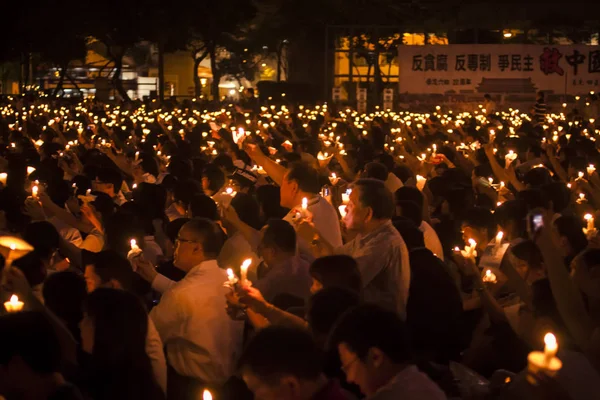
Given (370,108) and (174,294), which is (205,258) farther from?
(370,108)

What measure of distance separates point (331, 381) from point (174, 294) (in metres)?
1.78

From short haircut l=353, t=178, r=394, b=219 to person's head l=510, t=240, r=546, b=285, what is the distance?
978 mm

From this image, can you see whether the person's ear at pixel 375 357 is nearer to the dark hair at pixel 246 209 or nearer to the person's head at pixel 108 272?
the person's head at pixel 108 272

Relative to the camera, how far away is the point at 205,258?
633 centimetres

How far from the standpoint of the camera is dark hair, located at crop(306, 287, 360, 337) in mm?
5211

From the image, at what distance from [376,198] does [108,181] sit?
14.6 feet

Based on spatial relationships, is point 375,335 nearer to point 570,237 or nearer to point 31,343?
point 31,343

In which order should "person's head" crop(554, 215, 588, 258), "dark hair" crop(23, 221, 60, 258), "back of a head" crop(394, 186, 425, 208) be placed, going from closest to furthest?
1. "dark hair" crop(23, 221, 60, 258)
2. "person's head" crop(554, 215, 588, 258)
3. "back of a head" crop(394, 186, 425, 208)

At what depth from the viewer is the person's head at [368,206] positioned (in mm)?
6371

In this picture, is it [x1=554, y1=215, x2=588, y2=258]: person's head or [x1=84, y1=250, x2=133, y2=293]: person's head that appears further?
[x1=554, y1=215, x2=588, y2=258]: person's head

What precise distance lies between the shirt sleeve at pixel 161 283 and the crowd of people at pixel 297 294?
1cm

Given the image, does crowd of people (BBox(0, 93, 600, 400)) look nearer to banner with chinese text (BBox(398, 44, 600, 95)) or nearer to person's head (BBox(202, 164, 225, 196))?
person's head (BBox(202, 164, 225, 196))

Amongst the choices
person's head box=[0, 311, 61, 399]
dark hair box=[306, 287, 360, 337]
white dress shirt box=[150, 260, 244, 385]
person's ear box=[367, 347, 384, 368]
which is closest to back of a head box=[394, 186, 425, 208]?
white dress shirt box=[150, 260, 244, 385]

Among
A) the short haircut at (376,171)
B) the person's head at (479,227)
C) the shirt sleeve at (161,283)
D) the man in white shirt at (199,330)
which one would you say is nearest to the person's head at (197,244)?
the shirt sleeve at (161,283)
